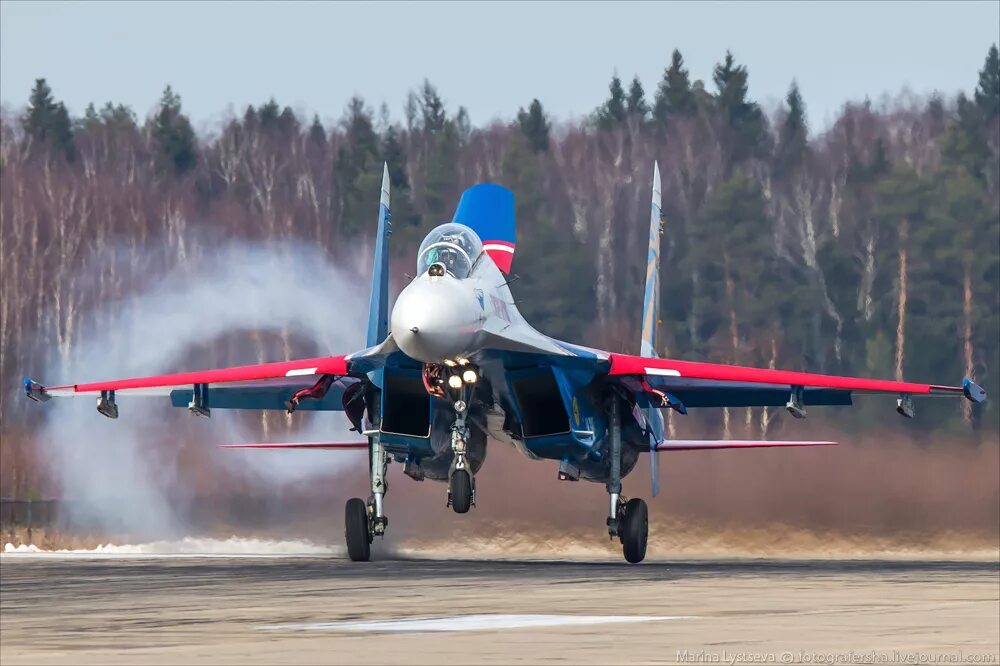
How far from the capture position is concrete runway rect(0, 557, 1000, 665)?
16.8m

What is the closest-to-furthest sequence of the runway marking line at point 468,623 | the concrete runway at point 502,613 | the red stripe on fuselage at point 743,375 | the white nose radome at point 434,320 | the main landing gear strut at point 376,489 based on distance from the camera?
the concrete runway at point 502,613 < the runway marking line at point 468,623 < the white nose radome at point 434,320 < the main landing gear strut at point 376,489 < the red stripe on fuselage at point 743,375

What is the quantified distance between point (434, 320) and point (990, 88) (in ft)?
250

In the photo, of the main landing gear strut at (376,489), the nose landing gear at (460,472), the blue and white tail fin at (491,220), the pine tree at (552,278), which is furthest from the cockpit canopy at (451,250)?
the pine tree at (552,278)

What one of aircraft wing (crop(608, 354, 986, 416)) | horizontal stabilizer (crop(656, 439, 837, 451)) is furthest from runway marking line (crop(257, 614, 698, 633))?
horizontal stabilizer (crop(656, 439, 837, 451))

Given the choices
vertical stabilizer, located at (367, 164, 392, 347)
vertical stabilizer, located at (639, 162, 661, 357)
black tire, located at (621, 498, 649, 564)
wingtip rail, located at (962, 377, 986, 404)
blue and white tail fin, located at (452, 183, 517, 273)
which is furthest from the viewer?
vertical stabilizer, located at (639, 162, 661, 357)

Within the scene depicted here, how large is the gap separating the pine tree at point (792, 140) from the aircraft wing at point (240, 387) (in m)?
53.3

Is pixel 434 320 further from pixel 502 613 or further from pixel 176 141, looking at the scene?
pixel 176 141

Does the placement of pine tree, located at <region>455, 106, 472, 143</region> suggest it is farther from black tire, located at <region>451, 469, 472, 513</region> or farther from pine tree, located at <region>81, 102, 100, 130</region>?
black tire, located at <region>451, 469, 472, 513</region>

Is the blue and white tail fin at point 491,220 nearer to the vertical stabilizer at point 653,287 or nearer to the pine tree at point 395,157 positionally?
the vertical stabilizer at point 653,287

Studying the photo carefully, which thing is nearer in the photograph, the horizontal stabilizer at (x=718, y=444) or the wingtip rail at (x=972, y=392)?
the wingtip rail at (x=972, y=392)

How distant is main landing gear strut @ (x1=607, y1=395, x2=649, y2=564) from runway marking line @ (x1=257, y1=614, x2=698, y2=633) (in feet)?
20.6

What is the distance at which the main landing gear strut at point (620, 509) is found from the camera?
86.0ft

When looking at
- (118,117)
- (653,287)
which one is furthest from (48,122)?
(653,287)

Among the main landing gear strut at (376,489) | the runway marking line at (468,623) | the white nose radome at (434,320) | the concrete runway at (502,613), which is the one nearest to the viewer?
the concrete runway at (502,613)
